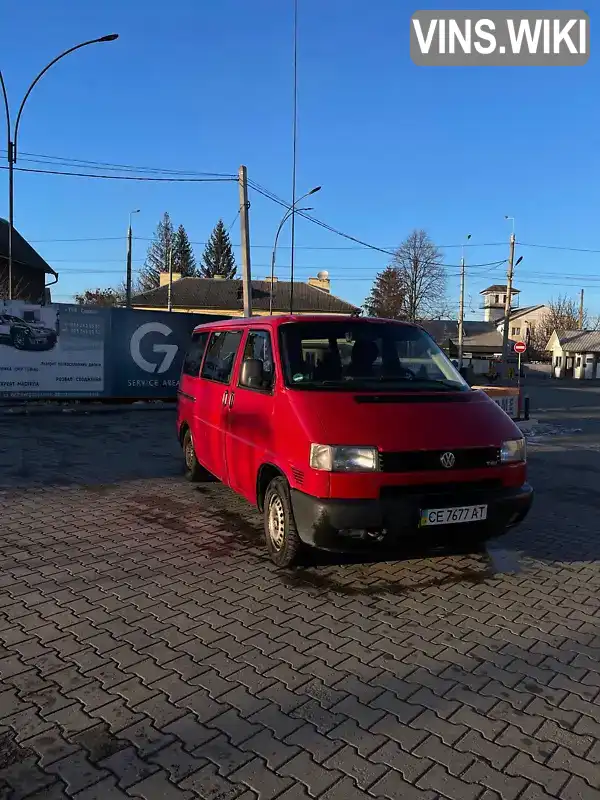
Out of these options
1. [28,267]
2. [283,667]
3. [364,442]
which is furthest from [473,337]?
[283,667]

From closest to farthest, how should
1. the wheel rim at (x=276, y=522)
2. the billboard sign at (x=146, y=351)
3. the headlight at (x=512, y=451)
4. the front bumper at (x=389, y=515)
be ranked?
the front bumper at (x=389, y=515), the headlight at (x=512, y=451), the wheel rim at (x=276, y=522), the billboard sign at (x=146, y=351)

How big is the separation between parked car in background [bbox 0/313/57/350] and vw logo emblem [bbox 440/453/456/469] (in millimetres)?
12764

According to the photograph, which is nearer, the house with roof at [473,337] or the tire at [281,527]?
the tire at [281,527]

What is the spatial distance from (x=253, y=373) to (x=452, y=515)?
201cm

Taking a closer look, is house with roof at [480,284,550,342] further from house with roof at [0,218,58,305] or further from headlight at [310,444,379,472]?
headlight at [310,444,379,472]

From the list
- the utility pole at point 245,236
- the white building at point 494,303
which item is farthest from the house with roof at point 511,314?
the utility pole at point 245,236

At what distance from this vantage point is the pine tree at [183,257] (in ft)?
309

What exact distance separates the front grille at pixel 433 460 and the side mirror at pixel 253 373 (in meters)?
1.44

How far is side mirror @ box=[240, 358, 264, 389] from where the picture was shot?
5.34 metres

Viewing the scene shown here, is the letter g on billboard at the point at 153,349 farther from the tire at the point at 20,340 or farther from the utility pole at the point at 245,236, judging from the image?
the utility pole at the point at 245,236

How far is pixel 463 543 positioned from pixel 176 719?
2.48 m

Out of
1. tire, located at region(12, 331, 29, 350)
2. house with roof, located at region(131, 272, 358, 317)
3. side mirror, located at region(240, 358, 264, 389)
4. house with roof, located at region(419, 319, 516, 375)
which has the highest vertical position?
house with roof, located at region(131, 272, 358, 317)

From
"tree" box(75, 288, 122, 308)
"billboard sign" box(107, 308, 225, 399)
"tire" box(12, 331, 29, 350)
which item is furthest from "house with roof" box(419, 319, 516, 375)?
"tire" box(12, 331, 29, 350)

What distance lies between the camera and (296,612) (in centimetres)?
421
